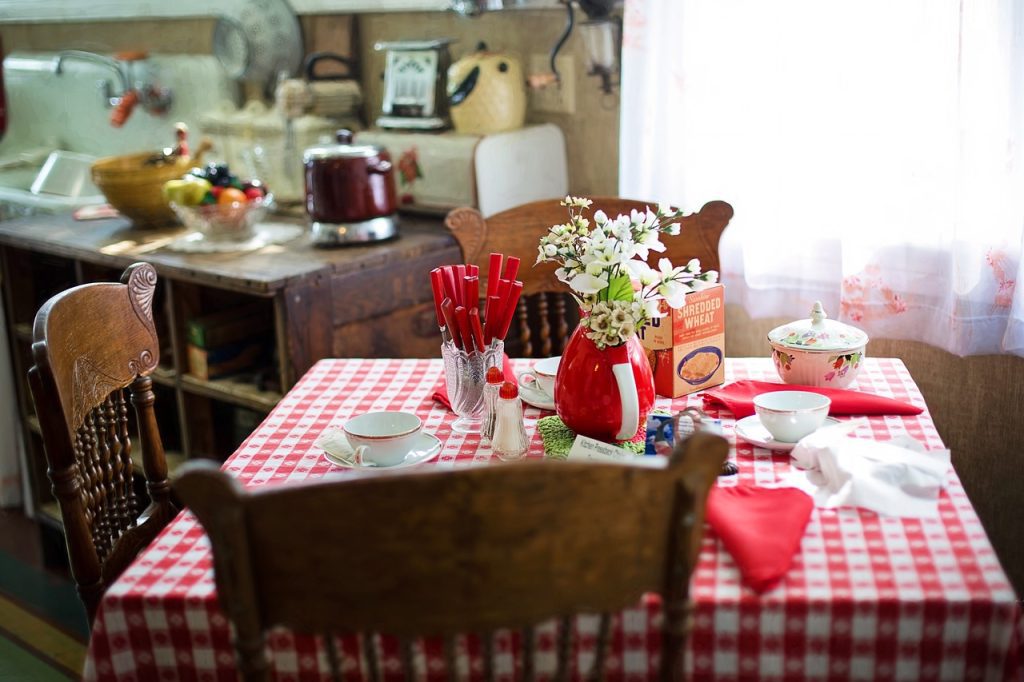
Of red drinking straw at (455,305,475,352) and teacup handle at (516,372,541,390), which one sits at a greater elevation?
red drinking straw at (455,305,475,352)

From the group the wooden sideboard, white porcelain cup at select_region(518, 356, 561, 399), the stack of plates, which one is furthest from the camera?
the stack of plates

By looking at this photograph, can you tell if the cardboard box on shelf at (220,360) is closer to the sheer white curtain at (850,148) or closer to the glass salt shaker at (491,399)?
the sheer white curtain at (850,148)

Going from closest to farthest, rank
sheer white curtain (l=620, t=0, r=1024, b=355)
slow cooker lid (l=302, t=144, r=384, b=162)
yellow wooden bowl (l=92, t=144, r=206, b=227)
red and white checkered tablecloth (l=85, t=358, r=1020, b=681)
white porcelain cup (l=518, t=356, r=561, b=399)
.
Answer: red and white checkered tablecloth (l=85, t=358, r=1020, b=681) → white porcelain cup (l=518, t=356, r=561, b=399) → sheer white curtain (l=620, t=0, r=1024, b=355) → slow cooker lid (l=302, t=144, r=384, b=162) → yellow wooden bowl (l=92, t=144, r=206, b=227)

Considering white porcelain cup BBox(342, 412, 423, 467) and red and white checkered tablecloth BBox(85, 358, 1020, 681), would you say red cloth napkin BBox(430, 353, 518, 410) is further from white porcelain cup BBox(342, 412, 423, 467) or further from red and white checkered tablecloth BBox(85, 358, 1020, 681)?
red and white checkered tablecloth BBox(85, 358, 1020, 681)

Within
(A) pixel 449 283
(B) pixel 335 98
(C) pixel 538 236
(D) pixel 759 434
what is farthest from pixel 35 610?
(D) pixel 759 434

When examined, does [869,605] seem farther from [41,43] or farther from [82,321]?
[41,43]

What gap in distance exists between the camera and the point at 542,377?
1.64 metres

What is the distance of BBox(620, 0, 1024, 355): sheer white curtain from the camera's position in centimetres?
188

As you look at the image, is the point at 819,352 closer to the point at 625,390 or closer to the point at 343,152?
the point at 625,390

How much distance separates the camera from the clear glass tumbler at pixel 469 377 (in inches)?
60.0

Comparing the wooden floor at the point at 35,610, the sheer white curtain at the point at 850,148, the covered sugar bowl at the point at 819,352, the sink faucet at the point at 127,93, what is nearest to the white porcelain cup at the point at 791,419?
the covered sugar bowl at the point at 819,352

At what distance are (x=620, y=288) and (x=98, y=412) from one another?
80 centimetres

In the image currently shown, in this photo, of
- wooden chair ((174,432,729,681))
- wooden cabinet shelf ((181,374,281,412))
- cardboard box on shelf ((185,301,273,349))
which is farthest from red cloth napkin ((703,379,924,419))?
cardboard box on shelf ((185,301,273,349))

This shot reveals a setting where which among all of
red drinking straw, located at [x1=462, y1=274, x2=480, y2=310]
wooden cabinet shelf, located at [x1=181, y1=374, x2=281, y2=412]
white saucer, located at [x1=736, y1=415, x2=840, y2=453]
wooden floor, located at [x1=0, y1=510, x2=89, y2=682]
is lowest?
wooden floor, located at [x1=0, y1=510, x2=89, y2=682]
